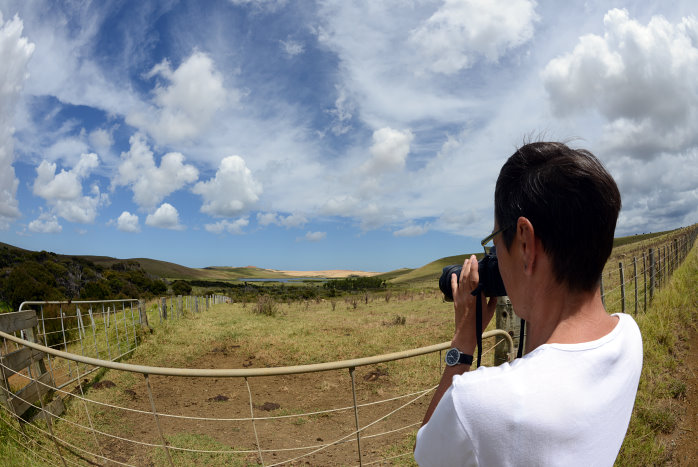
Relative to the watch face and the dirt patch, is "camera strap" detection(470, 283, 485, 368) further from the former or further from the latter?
the dirt patch

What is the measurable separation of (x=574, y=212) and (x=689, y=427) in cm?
403

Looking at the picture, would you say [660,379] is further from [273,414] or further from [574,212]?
[574,212]

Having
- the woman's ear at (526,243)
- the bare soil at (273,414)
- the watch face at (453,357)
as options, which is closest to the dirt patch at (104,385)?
the bare soil at (273,414)

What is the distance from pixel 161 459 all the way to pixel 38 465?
1000 millimetres

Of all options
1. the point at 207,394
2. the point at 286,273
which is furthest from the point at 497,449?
the point at 286,273

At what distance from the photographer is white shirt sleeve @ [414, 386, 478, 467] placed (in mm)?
550

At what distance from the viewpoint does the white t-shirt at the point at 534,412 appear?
1.73ft

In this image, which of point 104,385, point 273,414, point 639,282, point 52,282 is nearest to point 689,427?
point 273,414

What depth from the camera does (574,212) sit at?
2.14 feet

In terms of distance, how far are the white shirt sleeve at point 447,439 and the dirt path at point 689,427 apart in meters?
3.54

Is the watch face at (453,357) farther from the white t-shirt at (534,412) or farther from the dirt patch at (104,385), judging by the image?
the dirt patch at (104,385)

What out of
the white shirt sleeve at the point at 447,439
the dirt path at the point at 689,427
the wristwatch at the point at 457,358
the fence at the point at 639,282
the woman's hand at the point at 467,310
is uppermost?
the woman's hand at the point at 467,310

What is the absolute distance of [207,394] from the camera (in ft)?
18.3

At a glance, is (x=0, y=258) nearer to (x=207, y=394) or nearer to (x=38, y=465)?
(x=207, y=394)
